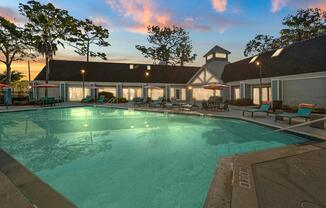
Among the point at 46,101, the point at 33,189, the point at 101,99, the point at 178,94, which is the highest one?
the point at 178,94

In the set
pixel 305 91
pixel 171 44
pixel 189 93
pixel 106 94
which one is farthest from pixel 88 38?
pixel 305 91

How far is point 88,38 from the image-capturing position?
38.8 meters

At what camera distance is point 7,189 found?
3.96 m

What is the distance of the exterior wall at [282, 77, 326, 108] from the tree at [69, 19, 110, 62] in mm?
31409

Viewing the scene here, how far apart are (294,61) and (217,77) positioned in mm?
9794

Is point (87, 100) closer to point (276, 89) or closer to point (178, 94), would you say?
point (178, 94)

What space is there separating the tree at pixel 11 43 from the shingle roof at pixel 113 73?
670 centimetres

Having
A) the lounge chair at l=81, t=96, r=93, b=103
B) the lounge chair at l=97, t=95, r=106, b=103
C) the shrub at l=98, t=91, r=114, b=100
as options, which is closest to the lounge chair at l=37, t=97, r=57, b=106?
the lounge chair at l=81, t=96, r=93, b=103

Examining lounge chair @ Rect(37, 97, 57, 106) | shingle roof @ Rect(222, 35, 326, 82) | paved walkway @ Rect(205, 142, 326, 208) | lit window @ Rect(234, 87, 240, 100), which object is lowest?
paved walkway @ Rect(205, 142, 326, 208)

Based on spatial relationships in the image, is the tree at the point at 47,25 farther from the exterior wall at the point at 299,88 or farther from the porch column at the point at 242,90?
the exterior wall at the point at 299,88

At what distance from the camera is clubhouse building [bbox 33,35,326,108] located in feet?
58.4

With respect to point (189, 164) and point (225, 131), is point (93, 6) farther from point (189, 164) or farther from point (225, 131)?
point (189, 164)

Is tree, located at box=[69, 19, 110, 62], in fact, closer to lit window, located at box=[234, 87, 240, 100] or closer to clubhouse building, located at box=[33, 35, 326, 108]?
clubhouse building, located at box=[33, 35, 326, 108]

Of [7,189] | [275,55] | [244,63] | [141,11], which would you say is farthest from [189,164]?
[244,63]
